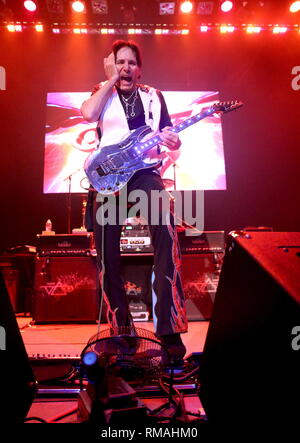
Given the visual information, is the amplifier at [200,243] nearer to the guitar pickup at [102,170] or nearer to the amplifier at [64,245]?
the amplifier at [64,245]

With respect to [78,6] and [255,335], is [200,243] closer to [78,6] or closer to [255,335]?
[255,335]

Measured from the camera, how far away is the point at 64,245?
3.68 metres

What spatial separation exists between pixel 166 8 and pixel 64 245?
381cm

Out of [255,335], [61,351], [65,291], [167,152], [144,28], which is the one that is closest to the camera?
[255,335]

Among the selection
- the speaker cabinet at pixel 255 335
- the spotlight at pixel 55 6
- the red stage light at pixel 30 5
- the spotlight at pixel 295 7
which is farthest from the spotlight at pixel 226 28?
the speaker cabinet at pixel 255 335

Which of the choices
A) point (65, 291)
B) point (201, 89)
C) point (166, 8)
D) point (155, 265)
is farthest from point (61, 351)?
point (166, 8)

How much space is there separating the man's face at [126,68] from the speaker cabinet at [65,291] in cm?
217

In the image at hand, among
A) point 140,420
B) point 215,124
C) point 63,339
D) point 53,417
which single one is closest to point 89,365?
point 140,420

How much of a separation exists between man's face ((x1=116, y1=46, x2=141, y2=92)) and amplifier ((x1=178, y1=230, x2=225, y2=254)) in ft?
6.78

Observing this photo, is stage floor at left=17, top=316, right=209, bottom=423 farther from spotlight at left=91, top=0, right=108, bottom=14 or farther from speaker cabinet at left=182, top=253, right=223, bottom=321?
spotlight at left=91, top=0, right=108, bottom=14

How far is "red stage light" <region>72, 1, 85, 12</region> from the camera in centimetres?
463

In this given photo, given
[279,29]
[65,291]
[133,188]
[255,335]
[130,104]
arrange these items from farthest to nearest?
1. [279,29]
2. [65,291]
3. [130,104]
4. [133,188]
5. [255,335]

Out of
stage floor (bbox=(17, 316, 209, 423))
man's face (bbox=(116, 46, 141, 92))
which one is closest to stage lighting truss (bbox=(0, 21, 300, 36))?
man's face (bbox=(116, 46, 141, 92))

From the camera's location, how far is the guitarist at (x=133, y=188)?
149cm
